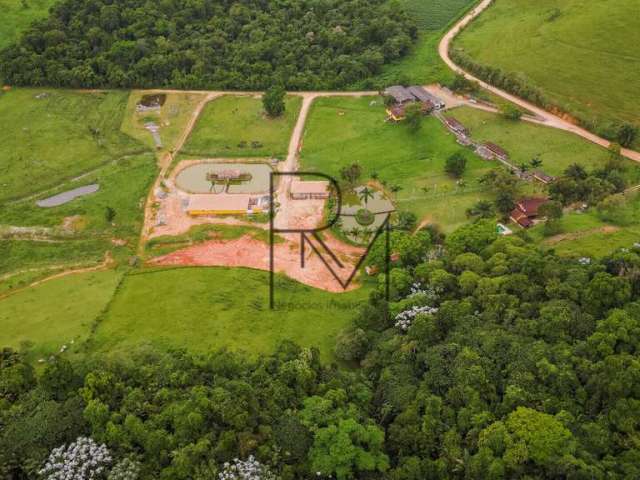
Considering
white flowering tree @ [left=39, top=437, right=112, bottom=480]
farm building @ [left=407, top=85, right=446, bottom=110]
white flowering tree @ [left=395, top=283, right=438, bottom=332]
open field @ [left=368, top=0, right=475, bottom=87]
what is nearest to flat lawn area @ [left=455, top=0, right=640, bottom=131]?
open field @ [left=368, top=0, right=475, bottom=87]

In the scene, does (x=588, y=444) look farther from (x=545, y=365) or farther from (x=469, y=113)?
(x=469, y=113)

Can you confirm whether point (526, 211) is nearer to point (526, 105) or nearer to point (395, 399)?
point (526, 105)

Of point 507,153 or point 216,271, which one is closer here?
point 216,271

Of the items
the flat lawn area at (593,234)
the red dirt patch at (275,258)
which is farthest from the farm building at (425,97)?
the red dirt patch at (275,258)

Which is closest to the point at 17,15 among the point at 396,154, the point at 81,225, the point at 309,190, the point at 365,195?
the point at 81,225

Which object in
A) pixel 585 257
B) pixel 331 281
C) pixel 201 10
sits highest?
pixel 201 10

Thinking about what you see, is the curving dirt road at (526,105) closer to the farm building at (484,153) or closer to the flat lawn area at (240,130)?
the farm building at (484,153)

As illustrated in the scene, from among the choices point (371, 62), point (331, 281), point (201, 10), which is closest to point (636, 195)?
point (331, 281)
